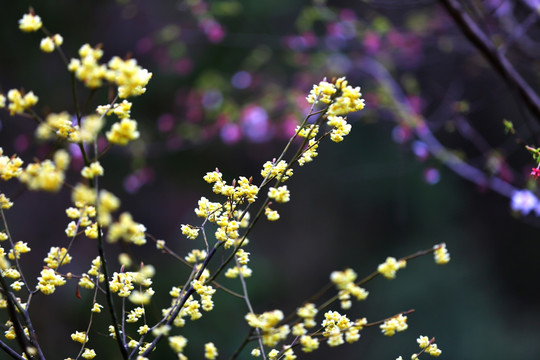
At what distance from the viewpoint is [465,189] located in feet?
16.5

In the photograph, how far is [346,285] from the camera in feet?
2.14

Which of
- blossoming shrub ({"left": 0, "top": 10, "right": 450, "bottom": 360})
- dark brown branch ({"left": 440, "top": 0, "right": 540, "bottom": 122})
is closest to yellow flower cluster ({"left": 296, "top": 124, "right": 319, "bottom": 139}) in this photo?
blossoming shrub ({"left": 0, "top": 10, "right": 450, "bottom": 360})

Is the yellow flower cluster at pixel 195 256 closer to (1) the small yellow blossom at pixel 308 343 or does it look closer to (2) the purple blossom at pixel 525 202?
(1) the small yellow blossom at pixel 308 343

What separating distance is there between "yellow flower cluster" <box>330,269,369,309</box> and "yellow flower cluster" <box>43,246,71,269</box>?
0.46m

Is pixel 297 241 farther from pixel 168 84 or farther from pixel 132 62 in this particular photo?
pixel 132 62

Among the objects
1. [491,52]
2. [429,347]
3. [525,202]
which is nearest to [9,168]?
[429,347]

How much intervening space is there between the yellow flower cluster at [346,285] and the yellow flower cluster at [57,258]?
0.46 m

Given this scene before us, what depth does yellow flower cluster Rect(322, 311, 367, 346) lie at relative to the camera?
2.27ft

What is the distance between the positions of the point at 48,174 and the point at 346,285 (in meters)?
0.37

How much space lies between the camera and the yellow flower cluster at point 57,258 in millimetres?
862

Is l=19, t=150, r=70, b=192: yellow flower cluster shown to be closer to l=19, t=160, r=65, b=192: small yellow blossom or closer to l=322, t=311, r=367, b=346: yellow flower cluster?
l=19, t=160, r=65, b=192: small yellow blossom

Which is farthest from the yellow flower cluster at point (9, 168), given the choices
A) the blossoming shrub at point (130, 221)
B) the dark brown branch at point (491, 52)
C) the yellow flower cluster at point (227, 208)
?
the dark brown branch at point (491, 52)

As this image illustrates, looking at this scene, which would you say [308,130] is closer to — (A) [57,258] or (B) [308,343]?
(B) [308,343]

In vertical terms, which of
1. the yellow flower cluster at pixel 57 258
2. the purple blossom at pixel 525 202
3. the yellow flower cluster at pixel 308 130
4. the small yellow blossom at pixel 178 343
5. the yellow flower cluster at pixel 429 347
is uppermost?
the purple blossom at pixel 525 202
